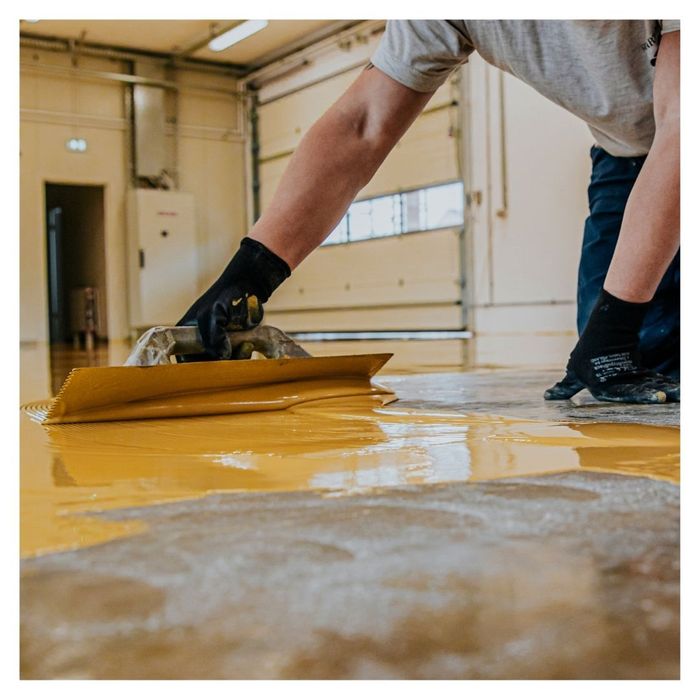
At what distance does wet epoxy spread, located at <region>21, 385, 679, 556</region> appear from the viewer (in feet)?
2.79

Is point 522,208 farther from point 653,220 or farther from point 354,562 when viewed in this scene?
point 354,562

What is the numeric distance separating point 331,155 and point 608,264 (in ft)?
2.82

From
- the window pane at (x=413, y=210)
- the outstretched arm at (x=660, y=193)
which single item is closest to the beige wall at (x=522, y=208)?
the window pane at (x=413, y=210)

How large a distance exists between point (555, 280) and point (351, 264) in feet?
10.6

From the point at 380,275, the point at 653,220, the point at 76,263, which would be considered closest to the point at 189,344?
the point at 653,220

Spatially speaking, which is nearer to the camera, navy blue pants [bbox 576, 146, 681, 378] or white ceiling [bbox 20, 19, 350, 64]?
navy blue pants [bbox 576, 146, 681, 378]

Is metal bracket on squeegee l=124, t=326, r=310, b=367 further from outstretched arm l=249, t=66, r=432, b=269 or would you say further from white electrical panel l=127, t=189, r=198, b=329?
white electrical panel l=127, t=189, r=198, b=329

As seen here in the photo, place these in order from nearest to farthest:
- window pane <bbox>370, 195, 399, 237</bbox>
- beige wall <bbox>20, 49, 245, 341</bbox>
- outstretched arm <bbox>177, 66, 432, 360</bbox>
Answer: outstretched arm <bbox>177, 66, 432, 360</bbox>, window pane <bbox>370, 195, 399, 237</bbox>, beige wall <bbox>20, 49, 245, 341</bbox>

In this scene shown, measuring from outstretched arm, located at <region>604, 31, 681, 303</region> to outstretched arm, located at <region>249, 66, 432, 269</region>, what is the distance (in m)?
0.60

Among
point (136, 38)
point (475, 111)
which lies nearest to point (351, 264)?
point (475, 111)

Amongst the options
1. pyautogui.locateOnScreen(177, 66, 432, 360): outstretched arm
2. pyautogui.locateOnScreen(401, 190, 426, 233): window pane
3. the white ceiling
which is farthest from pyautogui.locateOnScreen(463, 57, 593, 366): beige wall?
pyautogui.locateOnScreen(177, 66, 432, 360): outstretched arm

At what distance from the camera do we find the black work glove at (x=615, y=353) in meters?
1.76

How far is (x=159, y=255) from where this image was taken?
37.8 ft

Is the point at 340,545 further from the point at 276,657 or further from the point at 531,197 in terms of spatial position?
the point at 531,197
